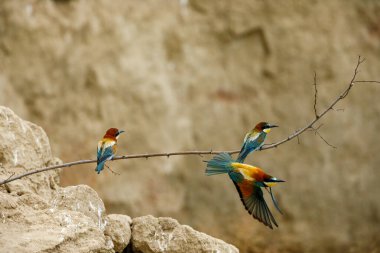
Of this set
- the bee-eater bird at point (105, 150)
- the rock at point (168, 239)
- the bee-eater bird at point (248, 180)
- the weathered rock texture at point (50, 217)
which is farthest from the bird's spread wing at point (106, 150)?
the bee-eater bird at point (248, 180)

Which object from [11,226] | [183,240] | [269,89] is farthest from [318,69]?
[11,226]

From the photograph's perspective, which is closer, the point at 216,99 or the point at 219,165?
the point at 219,165

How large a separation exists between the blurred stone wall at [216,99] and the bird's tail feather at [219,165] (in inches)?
120

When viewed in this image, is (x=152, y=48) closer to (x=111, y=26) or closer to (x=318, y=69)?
(x=111, y=26)

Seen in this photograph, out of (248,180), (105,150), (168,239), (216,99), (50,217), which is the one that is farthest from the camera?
(216,99)

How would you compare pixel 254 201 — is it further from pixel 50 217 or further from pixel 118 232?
pixel 50 217

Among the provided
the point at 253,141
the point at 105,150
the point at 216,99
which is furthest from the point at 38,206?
the point at 216,99

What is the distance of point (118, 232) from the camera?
3.21 meters

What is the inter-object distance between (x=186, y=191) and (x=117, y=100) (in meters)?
0.91

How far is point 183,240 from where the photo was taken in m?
3.26

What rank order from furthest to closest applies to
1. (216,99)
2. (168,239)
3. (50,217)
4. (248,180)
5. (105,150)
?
(216,99), (105,150), (168,239), (248,180), (50,217)

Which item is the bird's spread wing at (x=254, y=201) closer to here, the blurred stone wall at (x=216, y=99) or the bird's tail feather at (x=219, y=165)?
the bird's tail feather at (x=219, y=165)

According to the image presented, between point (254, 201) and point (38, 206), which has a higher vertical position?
point (254, 201)

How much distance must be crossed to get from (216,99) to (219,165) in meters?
3.55
